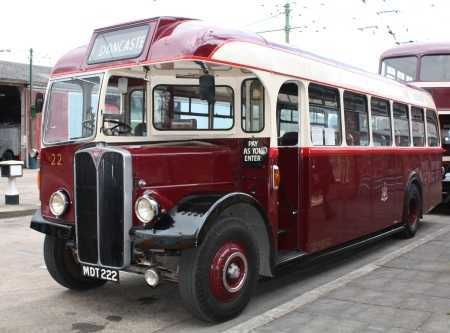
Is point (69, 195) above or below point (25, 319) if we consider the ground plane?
above

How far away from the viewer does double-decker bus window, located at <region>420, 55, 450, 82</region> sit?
14305 mm

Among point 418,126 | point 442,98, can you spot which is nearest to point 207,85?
point 418,126

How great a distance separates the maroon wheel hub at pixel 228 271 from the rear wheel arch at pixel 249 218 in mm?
277

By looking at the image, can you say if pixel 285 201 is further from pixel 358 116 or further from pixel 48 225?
pixel 48 225

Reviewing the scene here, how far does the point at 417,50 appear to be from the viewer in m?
14.7

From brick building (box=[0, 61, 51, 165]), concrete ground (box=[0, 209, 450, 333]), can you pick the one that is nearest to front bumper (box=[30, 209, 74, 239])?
concrete ground (box=[0, 209, 450, 333])

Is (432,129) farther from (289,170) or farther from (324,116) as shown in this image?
(289,170)

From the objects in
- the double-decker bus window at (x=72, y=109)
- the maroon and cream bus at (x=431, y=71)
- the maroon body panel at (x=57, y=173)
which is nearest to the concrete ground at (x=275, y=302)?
the maroon body panel at (x=57, y=173)

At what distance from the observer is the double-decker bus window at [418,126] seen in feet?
33.7

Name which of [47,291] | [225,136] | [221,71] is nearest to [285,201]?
[225,136]

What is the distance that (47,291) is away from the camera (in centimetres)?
651

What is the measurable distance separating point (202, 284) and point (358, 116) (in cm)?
374

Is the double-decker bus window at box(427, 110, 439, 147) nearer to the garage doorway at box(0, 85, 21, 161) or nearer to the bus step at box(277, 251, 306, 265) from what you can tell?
the bus step at box(277, 251, 306, 265)

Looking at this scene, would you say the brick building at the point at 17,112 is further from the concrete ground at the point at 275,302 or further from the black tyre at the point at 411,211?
the concrete ground at the point at 275,302
